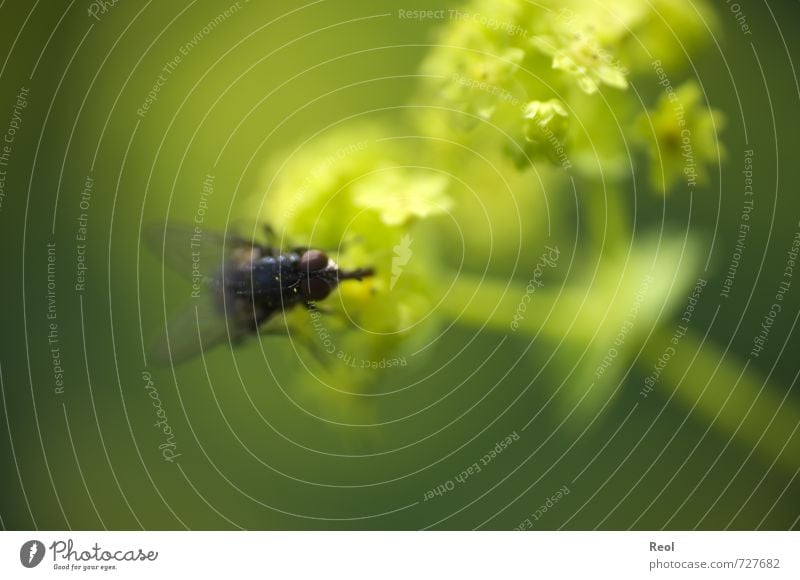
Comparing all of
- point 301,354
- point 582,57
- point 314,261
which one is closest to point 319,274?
point 314,261

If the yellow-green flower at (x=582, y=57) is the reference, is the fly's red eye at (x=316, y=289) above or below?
below

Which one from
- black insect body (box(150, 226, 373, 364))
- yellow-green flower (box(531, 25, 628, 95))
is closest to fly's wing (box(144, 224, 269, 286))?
black insect body (box(150, 226, 373, 364))

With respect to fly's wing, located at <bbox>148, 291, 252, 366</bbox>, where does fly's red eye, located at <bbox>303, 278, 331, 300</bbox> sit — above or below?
above

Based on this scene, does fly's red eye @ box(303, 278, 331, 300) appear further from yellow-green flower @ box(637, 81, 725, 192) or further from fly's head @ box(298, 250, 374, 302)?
yellow-green flower @ box(637, 81, 725, 192)

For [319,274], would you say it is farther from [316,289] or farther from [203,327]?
→ [203,327]

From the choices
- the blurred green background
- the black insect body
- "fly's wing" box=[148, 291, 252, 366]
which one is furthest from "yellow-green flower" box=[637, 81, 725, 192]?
"fly's wing" box=[148, 291, 252, 366]

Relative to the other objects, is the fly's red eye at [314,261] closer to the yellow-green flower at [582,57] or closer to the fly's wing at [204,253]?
the fly's wing at [204,253]

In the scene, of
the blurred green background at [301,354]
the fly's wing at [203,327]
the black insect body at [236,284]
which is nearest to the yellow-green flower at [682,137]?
the blurred green background at [301,354]
